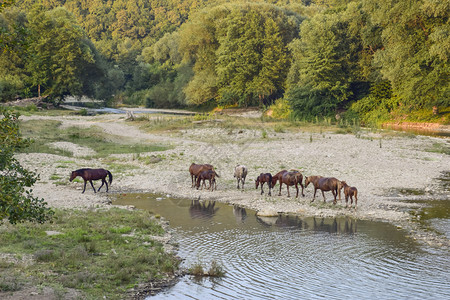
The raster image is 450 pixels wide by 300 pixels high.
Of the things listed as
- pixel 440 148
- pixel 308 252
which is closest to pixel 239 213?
pixel 308 252

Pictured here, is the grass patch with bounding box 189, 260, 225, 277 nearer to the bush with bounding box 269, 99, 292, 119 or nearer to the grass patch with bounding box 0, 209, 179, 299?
the grass patch with bounding box 0, 209, 179, 299

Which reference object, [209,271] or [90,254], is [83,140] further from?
[209,271]

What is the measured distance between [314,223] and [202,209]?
4740 millimetres

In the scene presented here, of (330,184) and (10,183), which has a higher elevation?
(10,183)

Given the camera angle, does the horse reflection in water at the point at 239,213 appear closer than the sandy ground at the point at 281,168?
Yes

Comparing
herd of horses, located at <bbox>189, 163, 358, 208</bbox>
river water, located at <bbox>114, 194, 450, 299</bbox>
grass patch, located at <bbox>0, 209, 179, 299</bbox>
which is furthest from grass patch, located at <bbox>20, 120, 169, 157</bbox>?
grass patch, located at <bbox>0, 209, 179, 299</bbox>

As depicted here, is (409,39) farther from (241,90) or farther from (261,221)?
(261,221)

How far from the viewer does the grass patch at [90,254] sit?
10.4 m

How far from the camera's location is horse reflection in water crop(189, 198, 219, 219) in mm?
18344

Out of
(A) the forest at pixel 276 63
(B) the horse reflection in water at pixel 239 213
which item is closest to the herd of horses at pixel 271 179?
(B) the horse reflection in water at pixel 239 213

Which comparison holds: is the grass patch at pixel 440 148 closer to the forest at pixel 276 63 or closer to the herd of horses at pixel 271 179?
the forest at pixel 276 63

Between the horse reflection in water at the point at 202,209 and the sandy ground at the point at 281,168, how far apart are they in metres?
0.74

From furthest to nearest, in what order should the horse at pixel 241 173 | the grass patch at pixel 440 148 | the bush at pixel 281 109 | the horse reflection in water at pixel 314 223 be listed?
the bush at pixel 281 109, the grass patch at pixel 440 148, the horse at pixel 241 173, the horse reflection in water at pixel 314 223

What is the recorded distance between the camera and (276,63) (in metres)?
72.1
